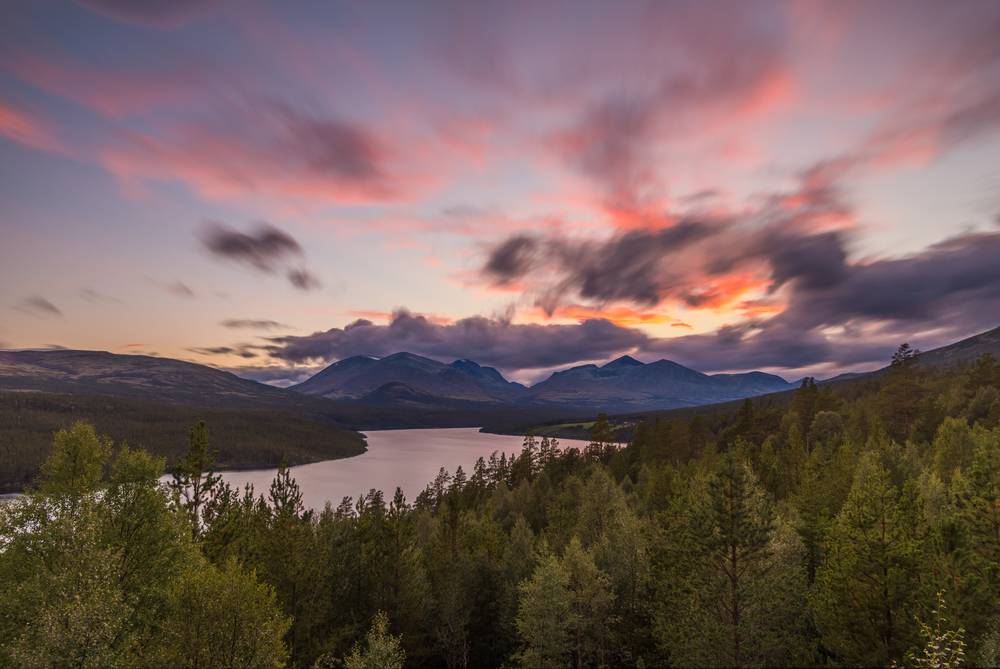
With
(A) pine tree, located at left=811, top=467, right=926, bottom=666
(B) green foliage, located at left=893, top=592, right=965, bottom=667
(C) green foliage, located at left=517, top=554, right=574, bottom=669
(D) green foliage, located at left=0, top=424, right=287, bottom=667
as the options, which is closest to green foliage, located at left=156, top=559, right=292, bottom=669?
(D) green foliage, located at left=0, top=424, right=287, bottom=667

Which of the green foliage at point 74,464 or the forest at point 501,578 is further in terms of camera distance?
the green foliage at point 74,464

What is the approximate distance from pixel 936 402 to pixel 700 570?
238ft

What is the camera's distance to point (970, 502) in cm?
2355

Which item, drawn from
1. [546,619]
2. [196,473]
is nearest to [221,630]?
[196,473]

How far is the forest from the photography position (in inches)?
780

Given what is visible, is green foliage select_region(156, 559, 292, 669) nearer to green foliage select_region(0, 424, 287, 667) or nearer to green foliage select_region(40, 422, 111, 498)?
green foliage select_region(0, 424, 287, 667)

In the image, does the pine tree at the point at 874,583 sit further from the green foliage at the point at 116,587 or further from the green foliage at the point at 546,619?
the green foliage at the point at 116,587

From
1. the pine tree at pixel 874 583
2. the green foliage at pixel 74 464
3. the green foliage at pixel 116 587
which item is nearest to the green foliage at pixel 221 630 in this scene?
the green foliage at pixel 116 587

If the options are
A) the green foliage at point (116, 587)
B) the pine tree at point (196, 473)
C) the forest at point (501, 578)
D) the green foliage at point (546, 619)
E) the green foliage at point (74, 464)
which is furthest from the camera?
the pine tree at point (196, 473)

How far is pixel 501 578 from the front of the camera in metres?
45.4

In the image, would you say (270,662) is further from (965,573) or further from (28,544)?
(965,573)

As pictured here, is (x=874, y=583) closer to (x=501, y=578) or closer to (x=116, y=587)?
(x=501, y=578)

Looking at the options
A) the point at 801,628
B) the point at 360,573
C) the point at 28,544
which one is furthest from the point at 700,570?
→ the point at 28,544

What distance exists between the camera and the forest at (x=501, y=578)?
19812 mm
